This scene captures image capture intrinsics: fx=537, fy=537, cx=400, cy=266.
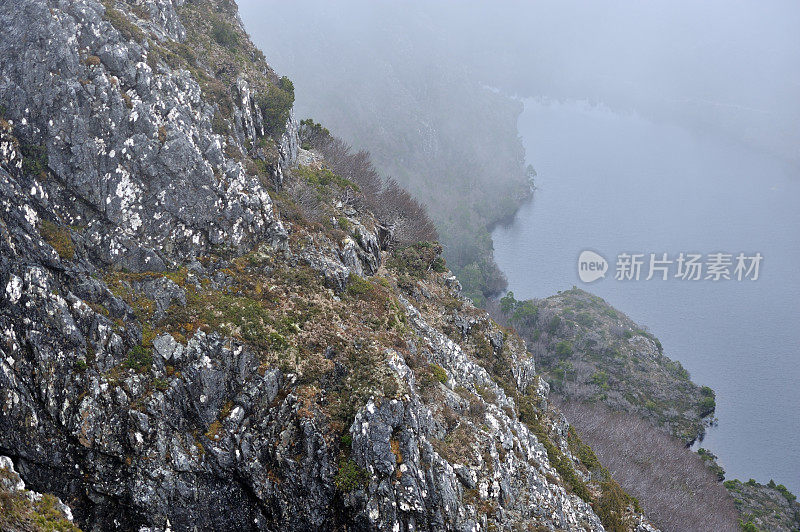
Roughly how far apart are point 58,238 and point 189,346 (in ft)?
19.4

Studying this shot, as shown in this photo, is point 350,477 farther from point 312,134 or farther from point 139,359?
point 312,134

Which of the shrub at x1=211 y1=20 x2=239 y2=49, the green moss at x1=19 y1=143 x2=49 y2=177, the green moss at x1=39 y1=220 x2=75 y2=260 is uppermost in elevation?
the shrub at x1=211 y1=20 x2=239 y2=49

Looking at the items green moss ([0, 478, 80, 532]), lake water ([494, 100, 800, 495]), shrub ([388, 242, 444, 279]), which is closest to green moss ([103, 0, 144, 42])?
green moss ([0, 478, 80, 532])

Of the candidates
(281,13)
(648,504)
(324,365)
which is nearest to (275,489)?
(324,365)

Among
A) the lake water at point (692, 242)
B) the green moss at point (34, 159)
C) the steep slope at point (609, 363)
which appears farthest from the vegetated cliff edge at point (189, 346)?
the lake water at point (692, 242)

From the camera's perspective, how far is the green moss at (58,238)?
18.6 meters

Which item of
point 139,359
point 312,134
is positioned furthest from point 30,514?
point 312,134

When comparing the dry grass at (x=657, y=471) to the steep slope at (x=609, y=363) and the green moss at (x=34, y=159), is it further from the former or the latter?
the green moss at (x=34, y=159)

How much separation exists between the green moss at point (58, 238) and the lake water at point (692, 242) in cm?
7428

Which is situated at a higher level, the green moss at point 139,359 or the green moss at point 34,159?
the green moss at point 34,159

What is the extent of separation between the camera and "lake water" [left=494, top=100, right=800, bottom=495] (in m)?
72.7

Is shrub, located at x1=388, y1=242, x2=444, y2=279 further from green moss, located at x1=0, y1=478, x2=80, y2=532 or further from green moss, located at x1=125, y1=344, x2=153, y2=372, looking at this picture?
green moss, located at x1=0, y1=478, x2=80, y2=532

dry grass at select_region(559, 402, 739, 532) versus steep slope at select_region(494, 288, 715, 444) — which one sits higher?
steep slope at select_region(494, 288, 715, 444)

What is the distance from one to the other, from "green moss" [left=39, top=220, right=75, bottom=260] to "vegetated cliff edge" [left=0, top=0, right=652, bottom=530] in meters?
0.06
